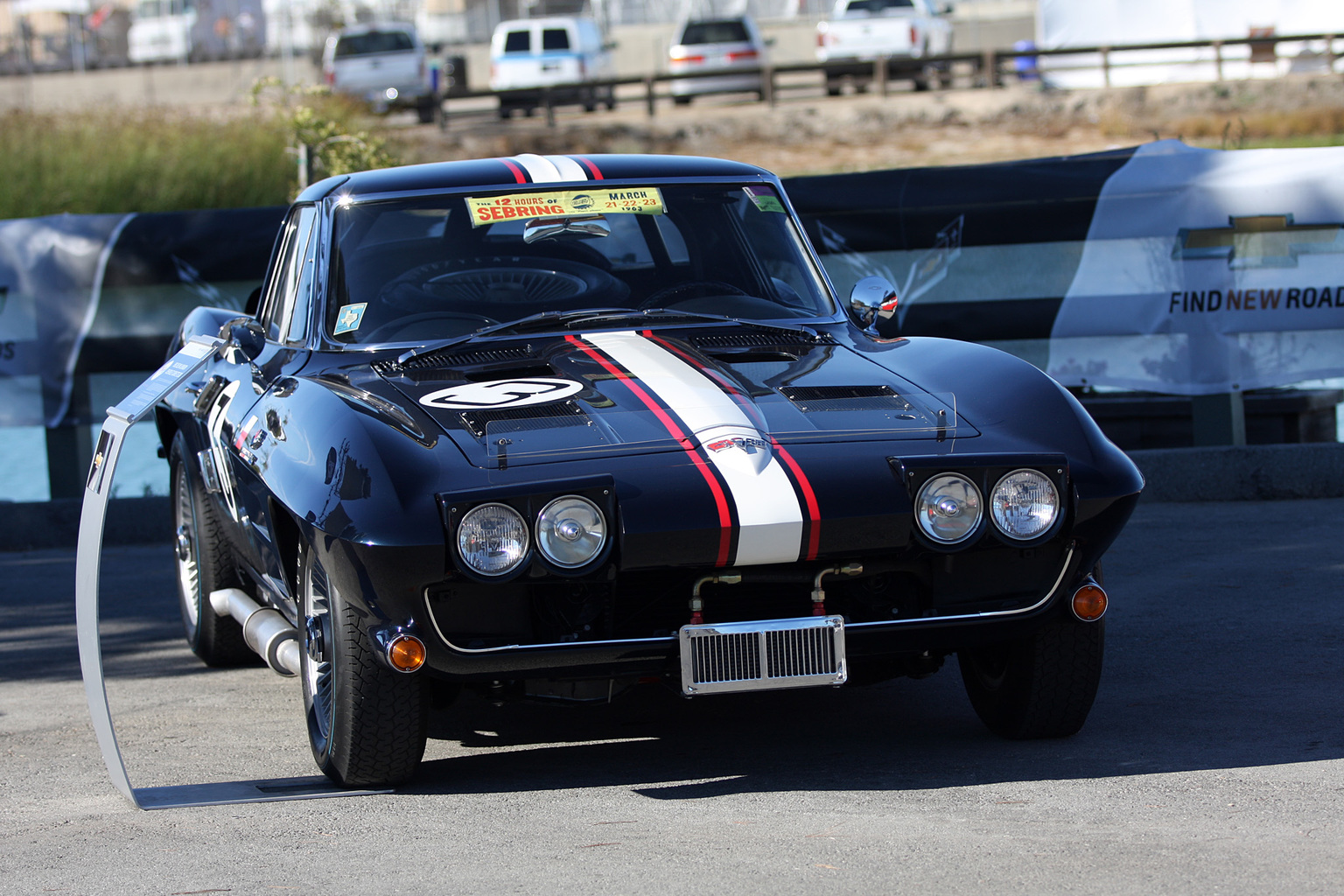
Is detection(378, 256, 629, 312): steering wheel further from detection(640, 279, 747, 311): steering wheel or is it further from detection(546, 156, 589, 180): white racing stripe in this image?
detection(546, 156, 589, 180): white racing stripe

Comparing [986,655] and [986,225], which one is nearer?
[986,655]

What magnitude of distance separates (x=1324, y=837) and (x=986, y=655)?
48.1 inches

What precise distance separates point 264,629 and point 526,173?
1.69 m

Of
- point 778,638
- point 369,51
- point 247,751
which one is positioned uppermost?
point 369,51

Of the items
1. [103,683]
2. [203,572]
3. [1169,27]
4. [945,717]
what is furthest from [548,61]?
[103,683]

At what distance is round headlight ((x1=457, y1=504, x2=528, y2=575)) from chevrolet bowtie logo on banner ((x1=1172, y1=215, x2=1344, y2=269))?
5577mm

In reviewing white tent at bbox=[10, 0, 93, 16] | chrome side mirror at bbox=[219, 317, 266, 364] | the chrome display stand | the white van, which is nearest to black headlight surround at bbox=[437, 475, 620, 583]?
the chrome display stand

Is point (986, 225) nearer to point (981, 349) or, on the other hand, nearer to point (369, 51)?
point (981, 349)

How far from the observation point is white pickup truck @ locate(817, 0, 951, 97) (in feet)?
102

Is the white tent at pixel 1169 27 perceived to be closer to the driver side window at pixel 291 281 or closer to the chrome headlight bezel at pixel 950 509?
the driver side window at pixel 291 281

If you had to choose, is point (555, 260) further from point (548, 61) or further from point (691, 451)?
point (548, 61)

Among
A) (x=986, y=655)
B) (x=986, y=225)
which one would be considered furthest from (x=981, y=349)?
(x=986, y=225)

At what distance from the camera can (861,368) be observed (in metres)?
4.68

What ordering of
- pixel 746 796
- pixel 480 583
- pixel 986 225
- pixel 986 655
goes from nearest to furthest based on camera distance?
pixel 480 583 < pixel 746 796 < pixel 986 655 < pixel 986 225
